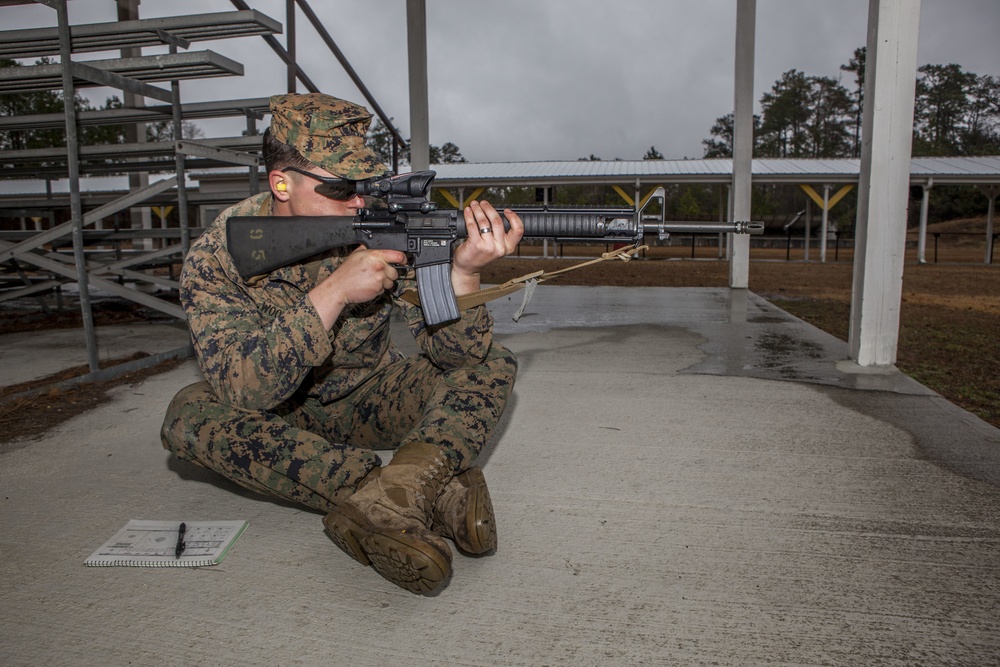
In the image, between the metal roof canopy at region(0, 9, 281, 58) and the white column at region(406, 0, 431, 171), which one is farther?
the white column at region(406, 0, 431, 171)

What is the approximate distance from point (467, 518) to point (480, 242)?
0.90m

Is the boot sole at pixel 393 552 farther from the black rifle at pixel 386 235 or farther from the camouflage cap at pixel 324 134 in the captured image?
the camouflage cap at pixel 324 134

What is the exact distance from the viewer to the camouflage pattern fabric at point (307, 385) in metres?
1.92

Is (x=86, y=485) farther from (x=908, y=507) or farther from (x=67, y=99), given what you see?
(x=908, y=507)

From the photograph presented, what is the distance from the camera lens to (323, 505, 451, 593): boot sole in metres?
1.58

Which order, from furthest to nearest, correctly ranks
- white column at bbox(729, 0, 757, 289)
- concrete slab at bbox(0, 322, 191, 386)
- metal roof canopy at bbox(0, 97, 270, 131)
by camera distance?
white column at bbox(729, 0, 757, 289) → metal roof canopy at bbox(0, 97, 270, 131) → concrete slab at bbox(0, 322, 191, 386)

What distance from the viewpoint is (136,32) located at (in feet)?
14.6

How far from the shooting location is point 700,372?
4.32m

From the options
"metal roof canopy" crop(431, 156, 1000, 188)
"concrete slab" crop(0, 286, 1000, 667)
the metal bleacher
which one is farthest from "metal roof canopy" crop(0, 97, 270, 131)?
"metal roof canopy" crop(431, 156, 1000, 188)

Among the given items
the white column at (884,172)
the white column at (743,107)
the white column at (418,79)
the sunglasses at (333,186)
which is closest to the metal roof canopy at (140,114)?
the white column at (418,79)

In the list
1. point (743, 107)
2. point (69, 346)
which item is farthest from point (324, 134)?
point (743, 107)

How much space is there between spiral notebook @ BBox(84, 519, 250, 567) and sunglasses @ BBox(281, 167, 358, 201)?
3.56 feet

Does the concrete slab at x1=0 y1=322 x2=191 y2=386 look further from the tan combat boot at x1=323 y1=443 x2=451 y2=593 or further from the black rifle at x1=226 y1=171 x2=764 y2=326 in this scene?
the tan combat boot at x1=323 y1=443 x2=451 y2=593

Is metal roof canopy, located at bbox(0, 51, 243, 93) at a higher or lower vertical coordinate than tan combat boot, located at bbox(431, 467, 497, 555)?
higher
